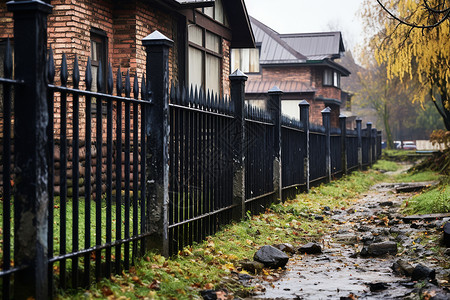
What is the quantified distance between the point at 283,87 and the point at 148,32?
22.6 metres

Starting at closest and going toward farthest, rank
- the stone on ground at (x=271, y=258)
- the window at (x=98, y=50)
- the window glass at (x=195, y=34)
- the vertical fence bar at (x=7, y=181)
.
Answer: the vertical fence bar at (x=7, y=181) → the stone on ground at (x=271, y=258) → the window at (x=98, y=50) → the window glass at (x=195, y=34)

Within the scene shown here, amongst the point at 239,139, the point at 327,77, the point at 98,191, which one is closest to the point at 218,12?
the point at 239,139

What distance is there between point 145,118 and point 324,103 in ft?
99.1

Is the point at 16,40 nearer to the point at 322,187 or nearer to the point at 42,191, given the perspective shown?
the point at 42,191

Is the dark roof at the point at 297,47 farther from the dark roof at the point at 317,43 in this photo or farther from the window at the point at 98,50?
the window at the point at 98,50

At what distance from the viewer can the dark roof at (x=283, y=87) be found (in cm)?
3319

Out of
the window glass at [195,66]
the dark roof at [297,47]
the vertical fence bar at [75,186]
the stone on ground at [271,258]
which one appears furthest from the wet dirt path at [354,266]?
the dark roof at [297,47]

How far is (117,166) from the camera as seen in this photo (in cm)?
452

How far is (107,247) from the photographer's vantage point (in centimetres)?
429

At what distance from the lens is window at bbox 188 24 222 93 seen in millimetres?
13508

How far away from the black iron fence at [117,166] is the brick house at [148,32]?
151 cm

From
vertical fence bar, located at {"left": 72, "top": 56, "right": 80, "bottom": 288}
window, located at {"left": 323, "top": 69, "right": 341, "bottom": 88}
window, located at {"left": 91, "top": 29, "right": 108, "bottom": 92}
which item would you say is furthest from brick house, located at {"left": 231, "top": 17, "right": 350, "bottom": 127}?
vertical fence bar, located at {"left": 72, "top": 56, "right": 80, "bottom": 288}

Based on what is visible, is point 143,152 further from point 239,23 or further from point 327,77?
point 327,77

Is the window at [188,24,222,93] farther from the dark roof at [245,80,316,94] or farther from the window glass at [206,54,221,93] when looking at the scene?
the dark roof at [245,80,316,94]
